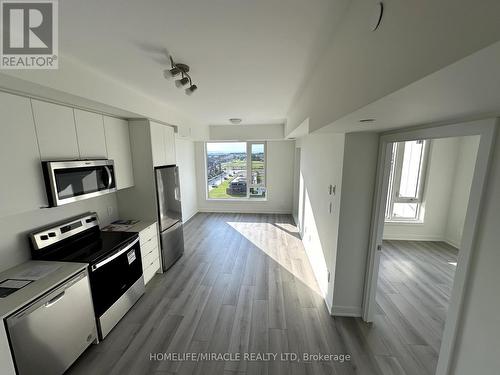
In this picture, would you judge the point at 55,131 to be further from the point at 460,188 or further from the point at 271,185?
the point at 460,188

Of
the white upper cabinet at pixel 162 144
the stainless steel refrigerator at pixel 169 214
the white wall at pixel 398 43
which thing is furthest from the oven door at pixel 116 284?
the white wall at pixel 398 43

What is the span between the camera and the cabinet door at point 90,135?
2.21m

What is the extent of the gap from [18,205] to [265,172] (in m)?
5.23

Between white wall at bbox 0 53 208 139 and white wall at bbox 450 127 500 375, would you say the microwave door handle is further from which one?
white wall at bbox 450 127 500 375

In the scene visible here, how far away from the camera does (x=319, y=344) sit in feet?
6.95

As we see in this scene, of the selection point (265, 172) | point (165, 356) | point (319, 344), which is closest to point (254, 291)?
point (319, 344)

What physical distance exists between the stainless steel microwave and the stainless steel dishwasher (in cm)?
76

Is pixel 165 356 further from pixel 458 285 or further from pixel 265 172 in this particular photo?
pixel 265 172

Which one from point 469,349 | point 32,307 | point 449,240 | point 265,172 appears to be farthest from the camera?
point 265,172

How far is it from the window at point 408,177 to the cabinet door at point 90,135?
16.2 feet

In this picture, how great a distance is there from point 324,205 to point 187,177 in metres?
4.04

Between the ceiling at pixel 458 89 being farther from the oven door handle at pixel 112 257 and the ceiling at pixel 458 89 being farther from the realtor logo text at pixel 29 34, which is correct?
the oven door handle at pixel 112 257

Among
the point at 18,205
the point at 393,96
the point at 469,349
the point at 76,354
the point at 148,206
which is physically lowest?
the point at 76,354

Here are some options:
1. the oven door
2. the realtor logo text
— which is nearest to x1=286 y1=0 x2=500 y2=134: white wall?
the realtor logo text
